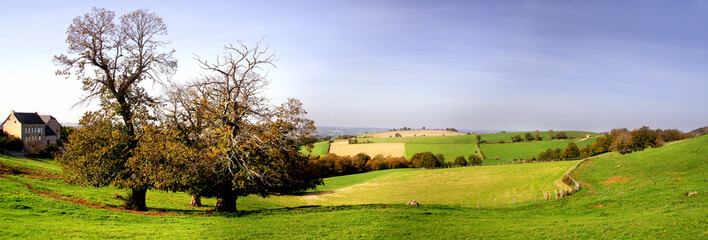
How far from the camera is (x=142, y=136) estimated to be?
22188mm

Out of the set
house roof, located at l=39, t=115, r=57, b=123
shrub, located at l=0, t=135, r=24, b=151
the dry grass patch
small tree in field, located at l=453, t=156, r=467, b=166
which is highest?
house roof, located at l=39, t=115, r=57, b=123

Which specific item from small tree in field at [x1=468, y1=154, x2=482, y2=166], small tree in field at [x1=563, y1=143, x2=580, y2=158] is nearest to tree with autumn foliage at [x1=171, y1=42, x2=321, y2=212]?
small tree in field at [x1=468, y1=154, x2=482, y2=166]

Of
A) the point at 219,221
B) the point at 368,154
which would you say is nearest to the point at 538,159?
the point at 368,154

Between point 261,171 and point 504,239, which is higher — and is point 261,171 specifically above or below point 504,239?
above

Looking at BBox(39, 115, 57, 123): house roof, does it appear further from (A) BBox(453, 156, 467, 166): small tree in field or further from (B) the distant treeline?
(B) the distant treeline

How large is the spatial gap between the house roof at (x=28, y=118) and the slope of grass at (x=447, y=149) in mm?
97600

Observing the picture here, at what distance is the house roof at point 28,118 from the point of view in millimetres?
78812

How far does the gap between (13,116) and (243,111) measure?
9002 cm

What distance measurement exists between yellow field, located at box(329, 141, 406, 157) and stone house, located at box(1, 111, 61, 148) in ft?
250

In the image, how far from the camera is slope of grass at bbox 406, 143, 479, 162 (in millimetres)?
115856

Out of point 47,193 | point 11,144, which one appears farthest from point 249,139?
point 11,144

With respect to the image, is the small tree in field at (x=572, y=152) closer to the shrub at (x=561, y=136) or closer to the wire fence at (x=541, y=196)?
the shrub at (x=561, y=136)

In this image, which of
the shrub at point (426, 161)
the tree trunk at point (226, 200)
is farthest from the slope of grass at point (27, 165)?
the shrub at point (426, 161)

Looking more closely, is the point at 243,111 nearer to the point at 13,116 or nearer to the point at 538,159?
the point at 13,116
